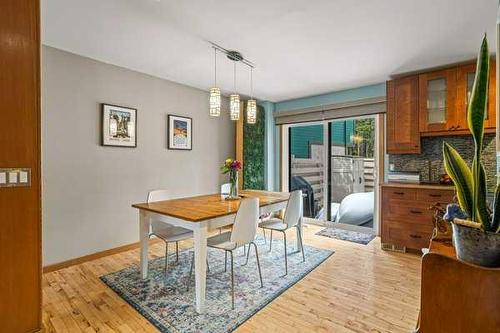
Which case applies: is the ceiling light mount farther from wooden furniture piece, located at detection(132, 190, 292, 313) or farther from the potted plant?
the potted plant

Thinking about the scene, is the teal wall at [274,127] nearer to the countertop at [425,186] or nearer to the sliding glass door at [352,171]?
the sliding glass door at [352,171]

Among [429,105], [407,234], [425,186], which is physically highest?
[429,105]

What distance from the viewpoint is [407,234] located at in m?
3.18

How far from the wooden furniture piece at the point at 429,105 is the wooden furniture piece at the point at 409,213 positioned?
0.58m

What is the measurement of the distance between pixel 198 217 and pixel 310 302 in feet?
3.77

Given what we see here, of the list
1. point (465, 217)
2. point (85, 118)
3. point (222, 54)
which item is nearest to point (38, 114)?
point (85, 118)

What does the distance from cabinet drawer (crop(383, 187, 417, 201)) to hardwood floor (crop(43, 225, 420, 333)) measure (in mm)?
749

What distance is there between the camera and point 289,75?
3.55 meters

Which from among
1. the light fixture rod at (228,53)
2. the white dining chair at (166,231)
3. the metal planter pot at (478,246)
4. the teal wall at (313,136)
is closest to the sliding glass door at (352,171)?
the teal wall at (313,136)

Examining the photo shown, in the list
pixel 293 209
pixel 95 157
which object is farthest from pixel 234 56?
Result: pixel 95 157

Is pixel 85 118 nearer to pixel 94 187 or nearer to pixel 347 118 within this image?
pixel 94 187

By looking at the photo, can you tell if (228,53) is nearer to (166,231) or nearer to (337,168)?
(166,231)

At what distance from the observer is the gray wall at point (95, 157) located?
268 centimetres

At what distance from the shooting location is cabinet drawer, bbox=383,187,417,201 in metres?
3.14
